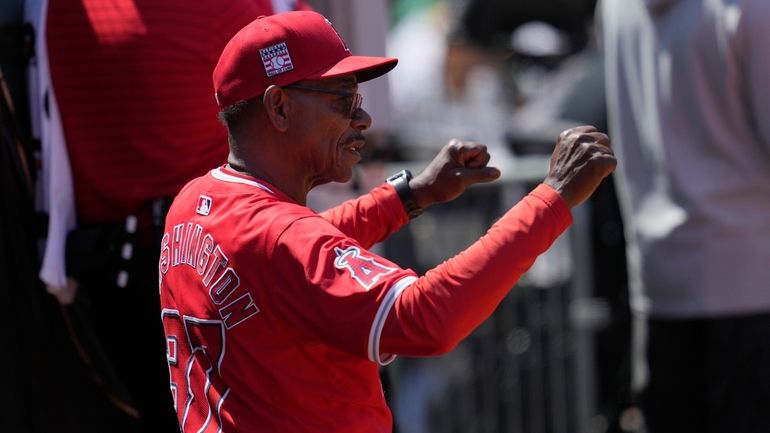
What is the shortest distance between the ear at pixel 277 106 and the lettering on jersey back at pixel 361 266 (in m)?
0.36

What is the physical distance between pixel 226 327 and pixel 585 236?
339 cm

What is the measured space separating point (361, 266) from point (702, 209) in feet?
5.98

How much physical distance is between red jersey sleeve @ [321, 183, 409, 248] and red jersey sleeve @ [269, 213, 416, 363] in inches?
24.9

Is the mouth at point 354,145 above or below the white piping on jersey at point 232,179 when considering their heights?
above

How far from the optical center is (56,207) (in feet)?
11.0

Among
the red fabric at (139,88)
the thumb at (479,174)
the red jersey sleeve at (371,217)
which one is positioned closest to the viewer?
the thumb at (479,174)

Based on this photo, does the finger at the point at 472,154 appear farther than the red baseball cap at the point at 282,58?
Yes

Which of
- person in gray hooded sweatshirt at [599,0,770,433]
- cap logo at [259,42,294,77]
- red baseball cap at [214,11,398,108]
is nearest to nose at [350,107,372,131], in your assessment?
red baseball cap at [214,11,398,108]

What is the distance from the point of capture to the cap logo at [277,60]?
2.54m

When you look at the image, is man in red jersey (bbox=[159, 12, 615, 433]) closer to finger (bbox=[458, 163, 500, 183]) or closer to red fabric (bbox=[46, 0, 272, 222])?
finger (bbox=[458, 163, 500, 183])

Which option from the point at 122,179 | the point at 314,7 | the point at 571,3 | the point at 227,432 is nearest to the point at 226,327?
the point at 227,432

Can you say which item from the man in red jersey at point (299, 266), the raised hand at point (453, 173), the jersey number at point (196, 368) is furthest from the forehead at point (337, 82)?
the jersey number at point (196, 368)

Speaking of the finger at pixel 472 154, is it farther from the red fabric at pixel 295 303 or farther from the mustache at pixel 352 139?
the red fabric at pixel 295 303

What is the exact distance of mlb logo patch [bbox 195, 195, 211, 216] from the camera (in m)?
2.59
